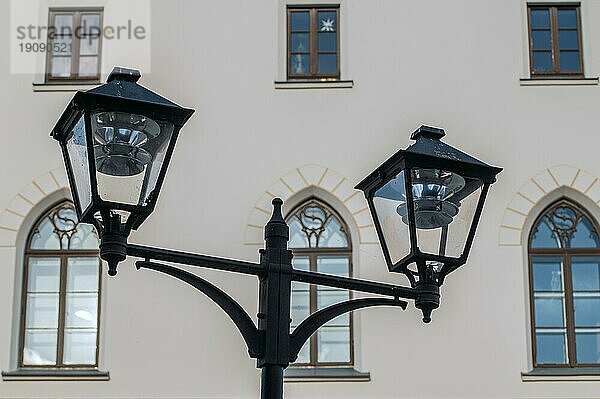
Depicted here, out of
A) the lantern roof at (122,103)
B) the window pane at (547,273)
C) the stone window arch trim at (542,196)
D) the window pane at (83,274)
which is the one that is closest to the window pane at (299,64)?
the stone window arch trim at (542,196)

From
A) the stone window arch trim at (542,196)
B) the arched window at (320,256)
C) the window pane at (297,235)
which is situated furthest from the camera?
the window pane at (297,235)

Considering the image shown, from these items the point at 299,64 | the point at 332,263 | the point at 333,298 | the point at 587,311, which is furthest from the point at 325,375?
the point at 299,64

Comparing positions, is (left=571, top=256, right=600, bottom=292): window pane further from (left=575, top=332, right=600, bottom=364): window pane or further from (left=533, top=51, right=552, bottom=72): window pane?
(left=533, top=51, right=552, bottom=72): window pane

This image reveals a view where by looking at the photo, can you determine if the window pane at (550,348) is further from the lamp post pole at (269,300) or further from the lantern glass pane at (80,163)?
the lantern glass pane at (80,163)

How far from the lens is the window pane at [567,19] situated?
43.2 ft

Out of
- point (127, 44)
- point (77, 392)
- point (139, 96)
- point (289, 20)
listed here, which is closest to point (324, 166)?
point (289, 20)

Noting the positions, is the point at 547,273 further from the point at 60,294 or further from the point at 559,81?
the point at 60,294

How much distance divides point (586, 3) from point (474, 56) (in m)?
1.31

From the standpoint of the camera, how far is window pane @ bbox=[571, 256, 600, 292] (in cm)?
1252

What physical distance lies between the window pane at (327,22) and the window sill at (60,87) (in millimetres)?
2372

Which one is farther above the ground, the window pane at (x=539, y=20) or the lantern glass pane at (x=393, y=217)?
the window pane at (x=539, y=20)

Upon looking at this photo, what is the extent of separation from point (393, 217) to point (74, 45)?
7.91 metres

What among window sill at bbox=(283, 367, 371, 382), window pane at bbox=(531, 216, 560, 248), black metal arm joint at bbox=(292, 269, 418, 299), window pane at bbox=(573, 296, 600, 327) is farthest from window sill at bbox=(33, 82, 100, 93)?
black metal arm joint at bbox=(292, 269, 418, 299)

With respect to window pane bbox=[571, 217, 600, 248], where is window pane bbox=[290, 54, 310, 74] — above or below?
above
